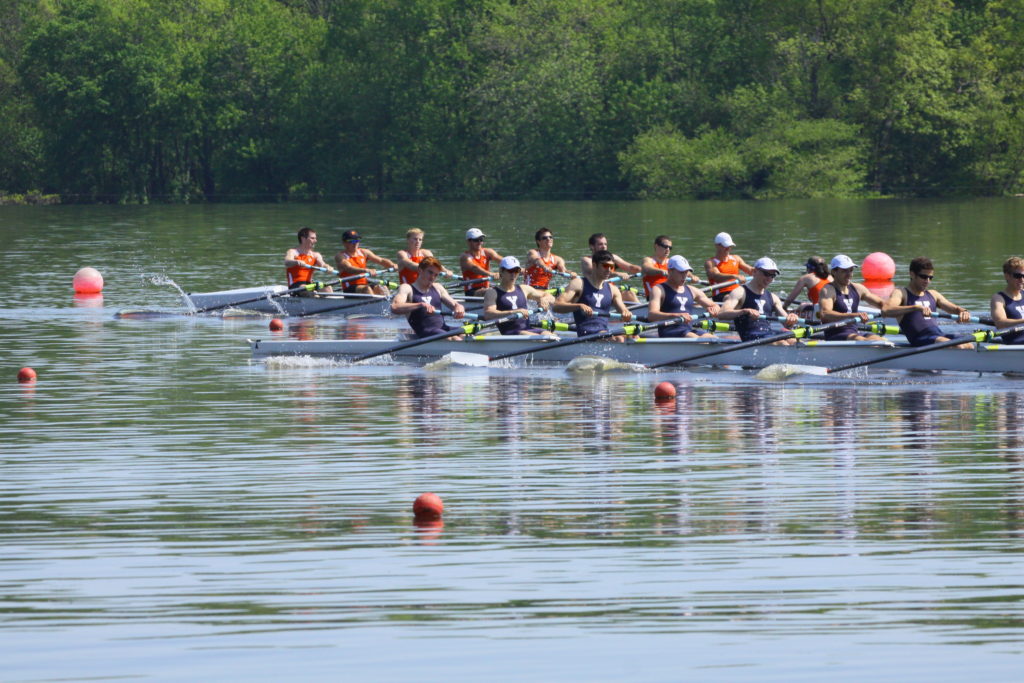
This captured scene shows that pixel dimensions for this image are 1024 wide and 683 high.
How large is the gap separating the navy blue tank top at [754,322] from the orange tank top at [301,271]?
10394 mm

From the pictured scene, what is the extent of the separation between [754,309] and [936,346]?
7.97 ft

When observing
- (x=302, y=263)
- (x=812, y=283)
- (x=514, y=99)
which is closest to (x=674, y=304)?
(x=812, y=283)

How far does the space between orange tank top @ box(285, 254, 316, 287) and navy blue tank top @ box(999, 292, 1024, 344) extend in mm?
13252

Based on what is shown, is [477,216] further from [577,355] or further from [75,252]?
[577,355]

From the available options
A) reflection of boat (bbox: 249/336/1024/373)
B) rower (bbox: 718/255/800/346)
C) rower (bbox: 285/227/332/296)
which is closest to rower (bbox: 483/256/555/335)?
reflection of boat (bbox: 249/336/1024/373)

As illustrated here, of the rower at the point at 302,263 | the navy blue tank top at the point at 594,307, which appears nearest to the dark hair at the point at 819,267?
the navy blue tank top at the point at 594,307

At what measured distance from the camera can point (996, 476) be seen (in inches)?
521

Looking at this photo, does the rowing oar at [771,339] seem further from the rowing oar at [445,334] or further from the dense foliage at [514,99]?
the dense foliage at [514,99]

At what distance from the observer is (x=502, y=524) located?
1161 cm

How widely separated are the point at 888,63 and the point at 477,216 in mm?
22883

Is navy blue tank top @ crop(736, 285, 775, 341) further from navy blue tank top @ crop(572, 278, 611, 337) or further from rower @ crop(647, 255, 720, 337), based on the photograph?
navy blue tank top @ crop(572, 278, 611, 337)

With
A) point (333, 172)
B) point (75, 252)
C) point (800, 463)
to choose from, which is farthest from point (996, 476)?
point (333, 172)

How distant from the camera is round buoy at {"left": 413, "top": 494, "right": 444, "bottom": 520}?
38.3ft

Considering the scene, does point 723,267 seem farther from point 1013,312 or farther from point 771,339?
point 1013,312
